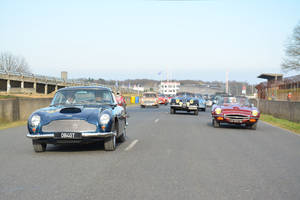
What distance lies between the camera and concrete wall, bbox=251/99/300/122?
20594 mm

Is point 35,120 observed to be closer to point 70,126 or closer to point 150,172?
point 70,126

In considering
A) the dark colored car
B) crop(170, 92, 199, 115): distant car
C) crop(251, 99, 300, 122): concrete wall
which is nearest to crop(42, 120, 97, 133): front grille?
the dark colored car

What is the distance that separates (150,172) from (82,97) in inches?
148

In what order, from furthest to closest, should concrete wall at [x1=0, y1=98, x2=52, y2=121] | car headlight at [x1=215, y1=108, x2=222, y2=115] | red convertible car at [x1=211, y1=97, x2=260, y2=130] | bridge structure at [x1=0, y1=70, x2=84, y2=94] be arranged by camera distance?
bridge structure at [x1=0, y1=70, x2=84, y2=94], concrete wall at [x1=0, y1=98, x2=52, y2=121], car headlight at [x1=215, y1=108, x2=222, y2=115], red convertible car at [x1=211, y1=97, x2=260, y2=130]

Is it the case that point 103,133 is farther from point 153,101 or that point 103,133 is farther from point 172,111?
point 153,101

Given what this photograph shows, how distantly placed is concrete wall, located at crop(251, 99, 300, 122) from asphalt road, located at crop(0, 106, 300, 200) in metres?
11.0

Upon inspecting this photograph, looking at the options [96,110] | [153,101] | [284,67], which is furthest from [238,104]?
[284,67]

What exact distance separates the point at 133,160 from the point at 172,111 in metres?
19.2

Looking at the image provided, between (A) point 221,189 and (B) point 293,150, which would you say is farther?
(B) point 293,150

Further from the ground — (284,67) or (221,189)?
(284,67)

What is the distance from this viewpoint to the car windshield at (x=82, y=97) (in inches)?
376

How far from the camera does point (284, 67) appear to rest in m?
43.9

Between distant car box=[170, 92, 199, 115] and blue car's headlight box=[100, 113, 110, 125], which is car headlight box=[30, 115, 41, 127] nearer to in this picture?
blue car's headlight box=[100, 113, 110, 125]

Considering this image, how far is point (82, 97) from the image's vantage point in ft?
31.7
